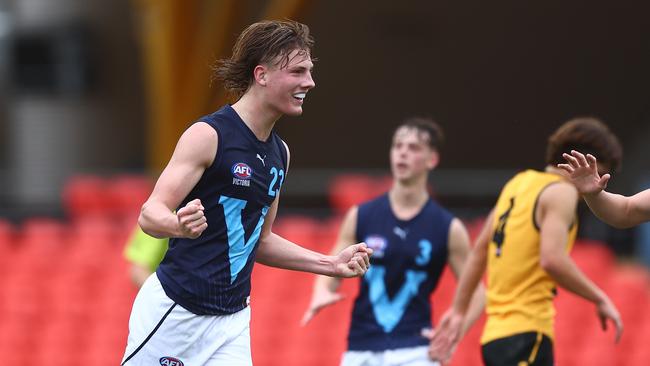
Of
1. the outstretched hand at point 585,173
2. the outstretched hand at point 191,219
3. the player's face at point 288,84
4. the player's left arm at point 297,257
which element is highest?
the player's face at point 288,84

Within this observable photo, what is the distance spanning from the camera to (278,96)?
4824mm

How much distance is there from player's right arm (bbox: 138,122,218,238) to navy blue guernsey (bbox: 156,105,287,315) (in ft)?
0.24

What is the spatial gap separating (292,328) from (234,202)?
5.91 meters

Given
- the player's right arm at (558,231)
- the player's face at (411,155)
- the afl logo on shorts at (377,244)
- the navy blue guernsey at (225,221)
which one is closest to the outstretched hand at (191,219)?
the navy blue guernsey at (225,221)

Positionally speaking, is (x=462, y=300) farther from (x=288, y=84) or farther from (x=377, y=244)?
(x=288, y=84)

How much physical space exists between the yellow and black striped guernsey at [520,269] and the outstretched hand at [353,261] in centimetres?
124

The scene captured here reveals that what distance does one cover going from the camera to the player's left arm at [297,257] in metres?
4.98

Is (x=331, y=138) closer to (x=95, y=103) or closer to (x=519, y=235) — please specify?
(x=95, y=103)

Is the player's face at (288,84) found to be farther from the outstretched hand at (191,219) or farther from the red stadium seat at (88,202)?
the red stadium seat at (88,202)

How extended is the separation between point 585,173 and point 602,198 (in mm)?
225

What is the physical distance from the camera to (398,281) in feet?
21.4

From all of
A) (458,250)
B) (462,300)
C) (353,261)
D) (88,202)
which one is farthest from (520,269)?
(88,202)

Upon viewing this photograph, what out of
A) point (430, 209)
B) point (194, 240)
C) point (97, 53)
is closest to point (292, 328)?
point (430, 209)

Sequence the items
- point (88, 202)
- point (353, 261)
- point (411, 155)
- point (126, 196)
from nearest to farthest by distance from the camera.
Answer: point (353, 261) → point (411, 155) → point (126, 196) → point (88, 202)
